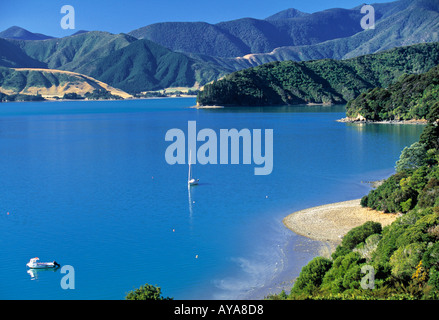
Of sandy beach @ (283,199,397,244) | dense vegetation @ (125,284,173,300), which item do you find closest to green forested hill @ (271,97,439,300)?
sandy beach @ (283,199,397,244)

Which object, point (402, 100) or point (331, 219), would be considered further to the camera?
point (402, 100)

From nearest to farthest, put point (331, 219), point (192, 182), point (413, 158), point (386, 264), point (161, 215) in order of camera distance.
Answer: point (386, 264), point (331, 219), point (161, 215), point (413, 158), point (192, 182)

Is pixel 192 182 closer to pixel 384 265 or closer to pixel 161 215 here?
pixel 161 215

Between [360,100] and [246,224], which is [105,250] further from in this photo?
[360,100]

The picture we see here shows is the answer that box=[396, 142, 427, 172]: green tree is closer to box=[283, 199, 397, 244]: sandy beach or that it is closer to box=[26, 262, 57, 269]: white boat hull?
box=[283, 199, 397, 244]: sandy beach

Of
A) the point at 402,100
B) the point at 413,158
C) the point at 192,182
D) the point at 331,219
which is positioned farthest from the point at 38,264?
the point at 402,100
